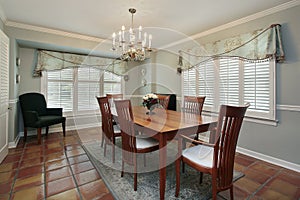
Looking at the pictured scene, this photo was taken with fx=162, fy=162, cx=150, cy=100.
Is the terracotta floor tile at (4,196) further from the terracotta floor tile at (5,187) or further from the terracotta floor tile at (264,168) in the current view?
the terracotta floor tile at (264,168)

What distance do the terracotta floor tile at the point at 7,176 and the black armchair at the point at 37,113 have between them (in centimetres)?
122

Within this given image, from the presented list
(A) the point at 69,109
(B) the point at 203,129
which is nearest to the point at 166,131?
(B) the point at 203,129

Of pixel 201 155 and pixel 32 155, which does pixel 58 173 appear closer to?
pixel 32 155

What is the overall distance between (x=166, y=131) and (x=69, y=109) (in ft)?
12.3

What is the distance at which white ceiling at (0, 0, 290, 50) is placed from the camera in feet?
7.83

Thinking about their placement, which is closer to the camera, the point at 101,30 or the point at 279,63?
the point at 279,63

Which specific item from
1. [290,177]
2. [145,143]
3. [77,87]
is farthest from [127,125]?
[77,87]

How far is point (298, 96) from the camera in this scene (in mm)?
2299

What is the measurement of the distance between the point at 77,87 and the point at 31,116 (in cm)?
150

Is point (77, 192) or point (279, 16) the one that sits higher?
point (279, 16)

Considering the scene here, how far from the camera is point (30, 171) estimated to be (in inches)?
88.0

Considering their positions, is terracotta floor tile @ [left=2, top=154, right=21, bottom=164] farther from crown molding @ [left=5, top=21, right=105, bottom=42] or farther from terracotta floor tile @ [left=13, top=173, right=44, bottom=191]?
crown molding @ [left=5, top=21, right=105, bottom=42]

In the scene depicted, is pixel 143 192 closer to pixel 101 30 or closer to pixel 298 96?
pixel 298 96

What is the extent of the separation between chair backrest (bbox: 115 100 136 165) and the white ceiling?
156cm
